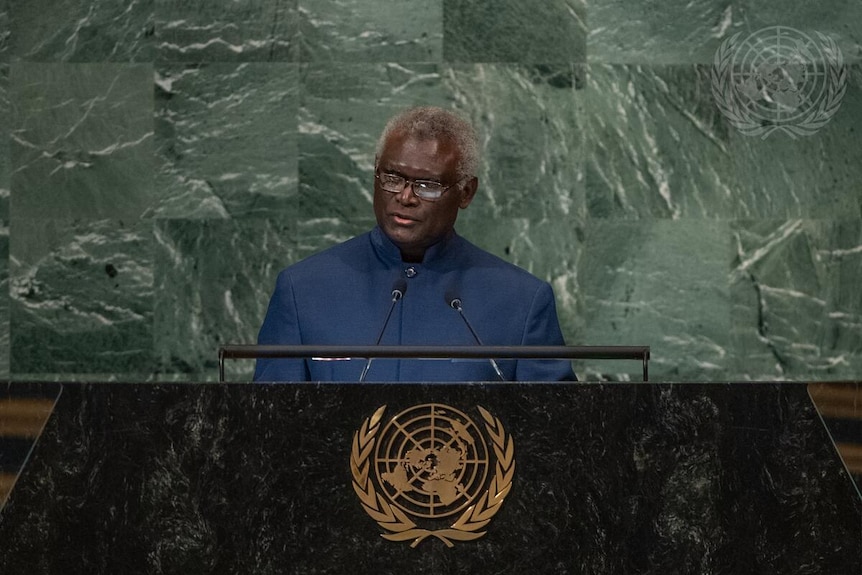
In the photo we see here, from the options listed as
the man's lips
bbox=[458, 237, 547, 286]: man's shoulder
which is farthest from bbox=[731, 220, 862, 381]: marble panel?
the man's lips

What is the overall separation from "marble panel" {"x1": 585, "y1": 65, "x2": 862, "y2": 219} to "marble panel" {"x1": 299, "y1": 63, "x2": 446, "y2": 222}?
2.44 ft

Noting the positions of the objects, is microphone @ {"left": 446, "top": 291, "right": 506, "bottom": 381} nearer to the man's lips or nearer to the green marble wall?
the man's lips

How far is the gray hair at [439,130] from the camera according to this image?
404 centimetres

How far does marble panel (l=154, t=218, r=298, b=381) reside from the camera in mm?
5988

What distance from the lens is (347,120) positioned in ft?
19.7

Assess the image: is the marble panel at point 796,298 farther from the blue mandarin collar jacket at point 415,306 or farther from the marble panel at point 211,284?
the blue mandarin collar jacket at point 415,306

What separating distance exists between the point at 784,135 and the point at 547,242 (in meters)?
1.11

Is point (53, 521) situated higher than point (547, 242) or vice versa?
point (53, 521)

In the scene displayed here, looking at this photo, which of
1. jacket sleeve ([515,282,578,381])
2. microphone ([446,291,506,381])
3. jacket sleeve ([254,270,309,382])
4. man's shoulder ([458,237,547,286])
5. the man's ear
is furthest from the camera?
man's shoulder ([458,237,547,286])

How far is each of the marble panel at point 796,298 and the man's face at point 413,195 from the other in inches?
92.9

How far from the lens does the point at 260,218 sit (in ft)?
19.8

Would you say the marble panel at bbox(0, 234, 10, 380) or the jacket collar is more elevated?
the jacket collar

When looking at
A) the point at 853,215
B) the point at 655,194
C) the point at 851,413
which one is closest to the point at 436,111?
the point at 851,413

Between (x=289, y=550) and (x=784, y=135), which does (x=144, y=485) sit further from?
(x=784, y=135)
